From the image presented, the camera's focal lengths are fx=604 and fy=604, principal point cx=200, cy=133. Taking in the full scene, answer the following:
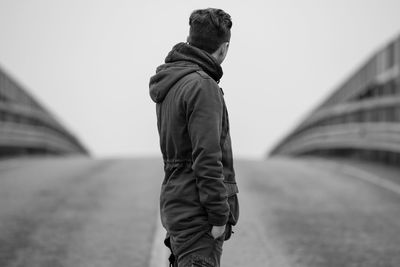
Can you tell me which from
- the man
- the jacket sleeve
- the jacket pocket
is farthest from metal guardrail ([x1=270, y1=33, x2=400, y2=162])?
the jacket sleeve

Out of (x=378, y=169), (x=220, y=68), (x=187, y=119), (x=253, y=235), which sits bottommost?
(x=378, y=169)

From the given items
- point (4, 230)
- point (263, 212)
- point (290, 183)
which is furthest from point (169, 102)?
point (290, 183)

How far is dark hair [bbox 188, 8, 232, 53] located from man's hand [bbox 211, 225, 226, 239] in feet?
3.08

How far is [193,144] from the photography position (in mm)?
3033

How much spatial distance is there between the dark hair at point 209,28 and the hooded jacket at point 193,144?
0.05 metres

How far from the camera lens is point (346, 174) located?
1109 centimetres

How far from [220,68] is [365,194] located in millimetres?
6142

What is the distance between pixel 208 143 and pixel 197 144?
2.2 inches

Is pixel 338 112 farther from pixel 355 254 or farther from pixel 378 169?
pixel 355 254

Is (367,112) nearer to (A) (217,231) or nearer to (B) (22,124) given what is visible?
(B) (22,124)

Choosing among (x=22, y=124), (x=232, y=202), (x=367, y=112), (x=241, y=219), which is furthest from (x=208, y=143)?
(x=22, y=124)

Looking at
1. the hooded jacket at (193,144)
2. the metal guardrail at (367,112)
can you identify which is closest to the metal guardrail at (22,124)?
the metal guardrail at (367,112)

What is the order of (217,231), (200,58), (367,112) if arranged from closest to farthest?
A: (217,231) → (200,58) → (367,112)

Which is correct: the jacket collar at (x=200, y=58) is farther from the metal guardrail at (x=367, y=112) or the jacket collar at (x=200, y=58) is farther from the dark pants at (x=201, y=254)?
the metal guardrail at (x=367, y=112)
